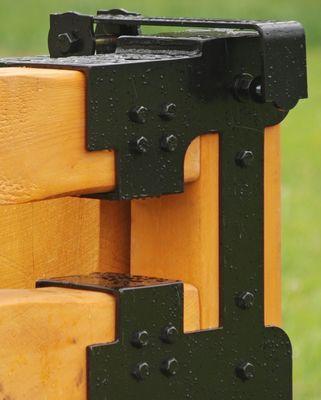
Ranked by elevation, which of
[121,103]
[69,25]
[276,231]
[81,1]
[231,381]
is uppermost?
→ [81,1]

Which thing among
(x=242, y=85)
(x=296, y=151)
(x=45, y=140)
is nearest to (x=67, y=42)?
(x=242, y=85)

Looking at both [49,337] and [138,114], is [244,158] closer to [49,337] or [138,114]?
[138,114]

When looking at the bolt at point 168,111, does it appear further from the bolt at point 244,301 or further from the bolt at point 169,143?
the bolt at point 244,301

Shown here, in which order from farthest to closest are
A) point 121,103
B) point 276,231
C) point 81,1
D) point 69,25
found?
1. point 81,1
2. point 69,25
3. point 276,231
4. point 121,103

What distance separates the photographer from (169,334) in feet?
6.00

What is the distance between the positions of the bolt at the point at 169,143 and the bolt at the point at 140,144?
0.11ft

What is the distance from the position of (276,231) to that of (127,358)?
32 cm

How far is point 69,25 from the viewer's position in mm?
2129

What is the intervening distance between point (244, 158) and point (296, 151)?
25.0ft

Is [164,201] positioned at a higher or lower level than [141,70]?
lower

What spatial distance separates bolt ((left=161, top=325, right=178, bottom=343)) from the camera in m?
1.83

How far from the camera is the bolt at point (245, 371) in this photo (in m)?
1.93

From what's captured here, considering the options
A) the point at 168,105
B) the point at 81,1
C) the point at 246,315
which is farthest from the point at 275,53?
the point at 81,1

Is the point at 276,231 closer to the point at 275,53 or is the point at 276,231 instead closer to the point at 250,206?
the point at 250,206
